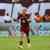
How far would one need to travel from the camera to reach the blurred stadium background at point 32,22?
1812mm

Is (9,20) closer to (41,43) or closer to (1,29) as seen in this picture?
(1,29)

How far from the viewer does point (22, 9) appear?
5.97 ft

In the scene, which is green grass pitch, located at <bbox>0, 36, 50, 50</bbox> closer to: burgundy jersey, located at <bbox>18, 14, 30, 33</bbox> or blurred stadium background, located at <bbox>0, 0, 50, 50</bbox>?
blurred stadium background, located at <bbox>0, 0, 50, 50</bbox>

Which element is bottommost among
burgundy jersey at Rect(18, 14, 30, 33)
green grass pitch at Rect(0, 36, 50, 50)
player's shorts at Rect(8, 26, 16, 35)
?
green grass pitch at Rect(0, 36, 50, 50)

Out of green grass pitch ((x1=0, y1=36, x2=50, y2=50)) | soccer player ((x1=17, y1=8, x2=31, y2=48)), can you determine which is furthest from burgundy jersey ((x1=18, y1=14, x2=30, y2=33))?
green grass pitch ((x1=0, y1=36, x2=50, y2=50))

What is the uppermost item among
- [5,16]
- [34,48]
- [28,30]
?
[5,16]

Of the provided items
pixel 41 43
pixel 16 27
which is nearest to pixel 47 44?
pixel 41 43

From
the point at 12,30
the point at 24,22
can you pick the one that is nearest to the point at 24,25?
the point at 24,22

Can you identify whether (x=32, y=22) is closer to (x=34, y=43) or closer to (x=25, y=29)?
(x=25, y=29)

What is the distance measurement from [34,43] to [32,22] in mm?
219

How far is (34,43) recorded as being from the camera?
1.84m

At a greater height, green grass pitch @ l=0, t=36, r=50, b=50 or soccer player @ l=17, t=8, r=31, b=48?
soccer player @ l=17, t=8, r=31, b=48

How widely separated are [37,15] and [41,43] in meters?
0.29

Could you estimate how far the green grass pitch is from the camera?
1.81 meters
